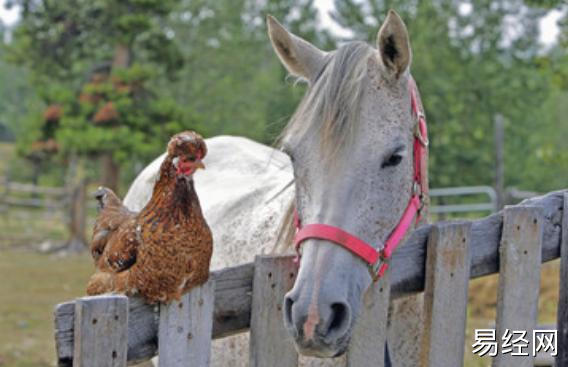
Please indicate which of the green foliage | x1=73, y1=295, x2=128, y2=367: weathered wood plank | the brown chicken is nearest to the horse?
the brown chicken

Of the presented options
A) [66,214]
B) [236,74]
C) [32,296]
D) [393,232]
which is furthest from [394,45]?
[236,74]

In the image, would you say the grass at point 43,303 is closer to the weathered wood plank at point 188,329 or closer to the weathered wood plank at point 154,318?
the weathered wood plank at point 154,318

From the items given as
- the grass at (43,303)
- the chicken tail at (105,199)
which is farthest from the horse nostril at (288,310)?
the grass at (43,303)

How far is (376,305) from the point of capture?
196cm

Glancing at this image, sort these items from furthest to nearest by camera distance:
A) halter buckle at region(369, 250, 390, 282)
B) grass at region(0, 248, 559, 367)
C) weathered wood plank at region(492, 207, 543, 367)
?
grass at region(0, 248, 559, 367) → weathered wood plank at region(492, 207, 543, 367) → halter buckle at region(369, 250, 390, 282)

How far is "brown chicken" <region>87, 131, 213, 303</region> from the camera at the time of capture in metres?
1.65

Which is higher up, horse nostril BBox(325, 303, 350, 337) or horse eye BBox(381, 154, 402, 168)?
horse eye BBox(381, 154, 402, 168)

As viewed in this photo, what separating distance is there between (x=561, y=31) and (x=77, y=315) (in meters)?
4.73

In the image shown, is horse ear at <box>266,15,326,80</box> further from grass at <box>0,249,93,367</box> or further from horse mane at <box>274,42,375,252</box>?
grass at <box>0,249,93,367</box>

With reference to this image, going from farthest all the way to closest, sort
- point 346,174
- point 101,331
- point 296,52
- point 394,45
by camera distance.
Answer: point 296,52, point 394,45, point 346,174, point 101,331

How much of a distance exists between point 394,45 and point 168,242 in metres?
0.82

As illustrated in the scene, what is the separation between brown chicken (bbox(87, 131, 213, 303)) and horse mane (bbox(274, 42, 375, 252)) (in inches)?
12.4

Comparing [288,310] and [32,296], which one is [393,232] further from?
[32,296]

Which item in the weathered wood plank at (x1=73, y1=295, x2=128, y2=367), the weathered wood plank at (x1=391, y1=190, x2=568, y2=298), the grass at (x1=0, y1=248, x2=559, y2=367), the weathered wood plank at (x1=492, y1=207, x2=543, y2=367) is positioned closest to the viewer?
the weathered wood plank at (x1=73, y1=295, x2=128, y2=367)
